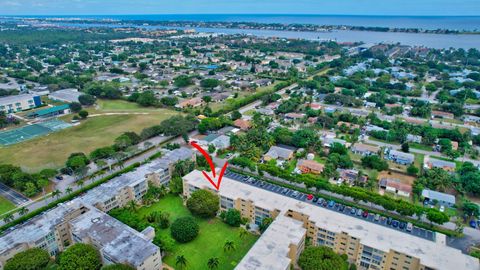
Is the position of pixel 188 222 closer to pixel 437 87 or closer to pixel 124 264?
pixel 124 264

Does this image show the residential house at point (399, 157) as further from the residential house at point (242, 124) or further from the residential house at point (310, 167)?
the residential house at point (242, 124)

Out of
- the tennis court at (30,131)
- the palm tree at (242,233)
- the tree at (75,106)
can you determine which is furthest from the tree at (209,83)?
the palm tree at (242,233)

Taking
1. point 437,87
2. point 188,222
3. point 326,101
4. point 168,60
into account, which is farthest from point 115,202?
point 168,60

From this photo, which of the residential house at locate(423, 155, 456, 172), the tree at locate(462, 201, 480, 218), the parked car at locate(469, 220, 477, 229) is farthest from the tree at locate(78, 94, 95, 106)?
the parked car at locate(469, 220, 477, 229)

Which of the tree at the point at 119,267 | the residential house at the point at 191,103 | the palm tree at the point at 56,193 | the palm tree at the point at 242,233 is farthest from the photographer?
the residential house at the point at 191,103

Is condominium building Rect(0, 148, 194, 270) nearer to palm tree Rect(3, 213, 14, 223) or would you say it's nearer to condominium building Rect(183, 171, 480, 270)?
palm tree Rect(3, 213, 14, 223)
